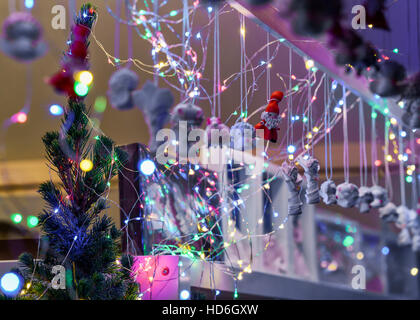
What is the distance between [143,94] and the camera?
127 centimetres

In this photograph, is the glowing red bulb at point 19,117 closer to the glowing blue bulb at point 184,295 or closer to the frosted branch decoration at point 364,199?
the glowing blue bulb at point 184,295

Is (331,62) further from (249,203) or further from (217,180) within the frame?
(249,203)

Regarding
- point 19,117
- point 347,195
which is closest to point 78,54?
point 347,195

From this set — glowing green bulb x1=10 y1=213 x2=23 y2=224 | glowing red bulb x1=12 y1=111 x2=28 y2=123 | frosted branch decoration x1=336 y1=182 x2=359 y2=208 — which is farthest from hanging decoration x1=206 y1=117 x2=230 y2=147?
glowing green bulb x1=10 y1=213 x2=23 y2=224

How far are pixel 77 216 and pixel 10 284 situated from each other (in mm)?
279

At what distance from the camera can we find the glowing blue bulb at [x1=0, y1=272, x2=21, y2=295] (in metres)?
1.60

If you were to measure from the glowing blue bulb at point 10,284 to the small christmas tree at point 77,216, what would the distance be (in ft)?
0.08

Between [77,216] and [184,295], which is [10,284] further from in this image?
[184,295]

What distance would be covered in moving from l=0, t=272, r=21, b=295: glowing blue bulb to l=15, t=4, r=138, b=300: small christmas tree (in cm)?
2

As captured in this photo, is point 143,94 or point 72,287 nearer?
point 143,94

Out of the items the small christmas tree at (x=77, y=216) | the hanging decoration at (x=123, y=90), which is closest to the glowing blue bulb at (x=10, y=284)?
the small christmas tree at (x=77, y=216)

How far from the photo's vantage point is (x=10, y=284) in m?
1.61
